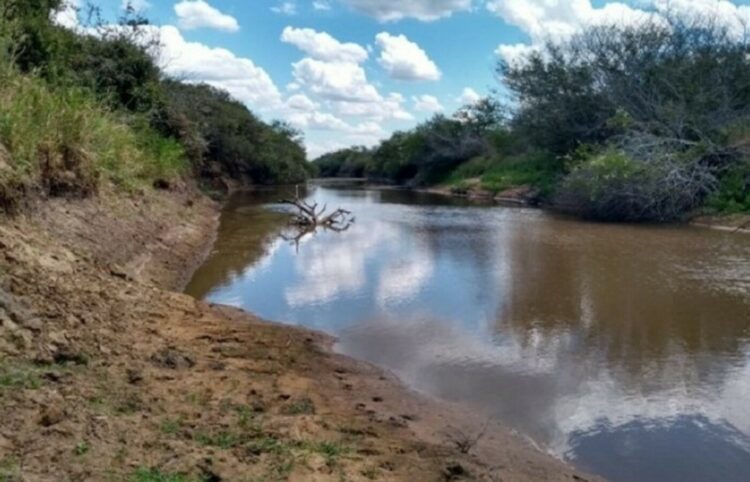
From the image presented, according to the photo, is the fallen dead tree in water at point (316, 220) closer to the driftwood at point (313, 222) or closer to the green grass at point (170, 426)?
the driftwood at point (313, 222)

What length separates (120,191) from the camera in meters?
12.1

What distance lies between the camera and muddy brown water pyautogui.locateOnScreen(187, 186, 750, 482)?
5.32 m

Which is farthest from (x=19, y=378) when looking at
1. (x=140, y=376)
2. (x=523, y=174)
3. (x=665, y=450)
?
(x=523, y=174)

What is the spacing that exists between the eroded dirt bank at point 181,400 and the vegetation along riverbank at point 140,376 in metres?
0.02

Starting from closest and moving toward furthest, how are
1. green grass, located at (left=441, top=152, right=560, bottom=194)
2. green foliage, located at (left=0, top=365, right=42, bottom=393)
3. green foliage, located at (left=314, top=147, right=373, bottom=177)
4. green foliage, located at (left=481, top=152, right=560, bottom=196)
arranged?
green foliage, located at (left=0, top=365, right=42, bottom=393)
green foliage, located at (left=481, top=152, right=560, bottom=196)
green grass, located at (left=441, top=152, right=560, bottom=194)
green foliage, located at (left=314, top=147, right=373, bottom=177)

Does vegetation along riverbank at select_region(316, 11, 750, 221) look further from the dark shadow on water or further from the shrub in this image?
the dark shadow on water

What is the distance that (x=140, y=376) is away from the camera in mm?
4723

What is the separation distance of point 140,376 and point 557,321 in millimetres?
5509

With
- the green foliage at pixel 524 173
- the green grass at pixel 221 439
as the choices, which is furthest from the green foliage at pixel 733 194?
the green grass at pixel 221 439

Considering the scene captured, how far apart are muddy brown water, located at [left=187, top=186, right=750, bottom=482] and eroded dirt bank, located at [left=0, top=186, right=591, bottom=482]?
0.72 m

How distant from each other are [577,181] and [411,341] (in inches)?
619

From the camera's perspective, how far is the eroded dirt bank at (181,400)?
3.45 meters

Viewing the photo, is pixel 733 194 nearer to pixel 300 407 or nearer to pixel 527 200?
pixel 527 200

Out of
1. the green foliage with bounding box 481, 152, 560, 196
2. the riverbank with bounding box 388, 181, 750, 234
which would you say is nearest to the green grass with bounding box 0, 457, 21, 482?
the riverbank with bounding box 388, 181, 750, 234
